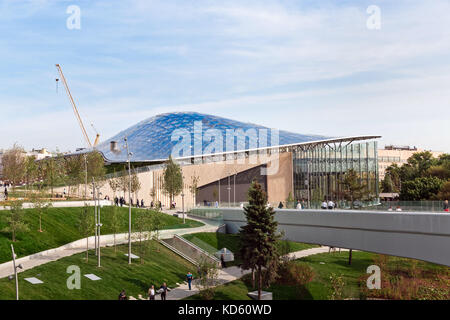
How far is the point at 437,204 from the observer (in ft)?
101

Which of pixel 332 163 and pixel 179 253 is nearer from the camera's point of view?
pixel 179 253

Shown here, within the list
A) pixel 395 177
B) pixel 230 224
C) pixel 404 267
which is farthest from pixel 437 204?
pixel 395 177

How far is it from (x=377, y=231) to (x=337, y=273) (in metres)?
11.7

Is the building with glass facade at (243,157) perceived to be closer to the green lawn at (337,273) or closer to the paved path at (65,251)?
the green lawn at (337,273)

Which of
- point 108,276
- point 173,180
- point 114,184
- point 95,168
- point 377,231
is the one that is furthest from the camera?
point 114,184

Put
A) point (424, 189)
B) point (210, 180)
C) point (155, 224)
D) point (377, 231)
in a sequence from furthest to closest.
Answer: point (210, 180) → point (424, 189) → point (155, 224) → point (377, 231)

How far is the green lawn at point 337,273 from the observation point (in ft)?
120

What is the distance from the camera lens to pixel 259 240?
35750mm

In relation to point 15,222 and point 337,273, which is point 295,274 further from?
point 15,222

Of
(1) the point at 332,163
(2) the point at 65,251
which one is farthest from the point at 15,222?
(1) the point at 332,163

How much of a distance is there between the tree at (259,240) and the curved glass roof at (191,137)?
148 ft

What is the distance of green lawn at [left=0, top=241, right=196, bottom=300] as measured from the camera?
2630 centimetres

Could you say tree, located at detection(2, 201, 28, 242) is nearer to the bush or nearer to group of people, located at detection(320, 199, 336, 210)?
the bush
